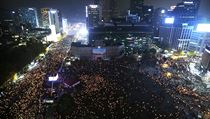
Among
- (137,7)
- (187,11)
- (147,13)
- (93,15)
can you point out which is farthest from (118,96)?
(137,7)

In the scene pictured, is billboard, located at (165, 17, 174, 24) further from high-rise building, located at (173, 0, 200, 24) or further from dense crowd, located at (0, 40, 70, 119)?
dense crowd, located at (0, 40, 70, 119)

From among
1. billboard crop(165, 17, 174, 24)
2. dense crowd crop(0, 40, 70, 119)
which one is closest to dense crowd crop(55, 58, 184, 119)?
dense crowd crop(0, 40, 70, 119)

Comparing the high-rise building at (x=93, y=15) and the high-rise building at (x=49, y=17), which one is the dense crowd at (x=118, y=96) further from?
the high-rise building at (x=49, y=17)

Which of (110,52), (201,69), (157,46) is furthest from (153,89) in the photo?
(157,46)

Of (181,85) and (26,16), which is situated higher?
(26,16)

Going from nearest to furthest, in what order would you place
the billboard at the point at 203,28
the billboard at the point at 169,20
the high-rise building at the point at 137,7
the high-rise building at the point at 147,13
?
the billboard at the point at 203,28, the billboard at the point at 169,20, the high-rise building at the point at 147,13, the high-rise building at the point at 137,7

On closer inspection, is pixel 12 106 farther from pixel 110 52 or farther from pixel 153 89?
pixel 110 52

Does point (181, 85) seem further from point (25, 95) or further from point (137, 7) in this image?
point (137, 7)

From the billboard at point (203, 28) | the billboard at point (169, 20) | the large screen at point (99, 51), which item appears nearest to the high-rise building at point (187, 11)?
the billboard at point (169, 20)
